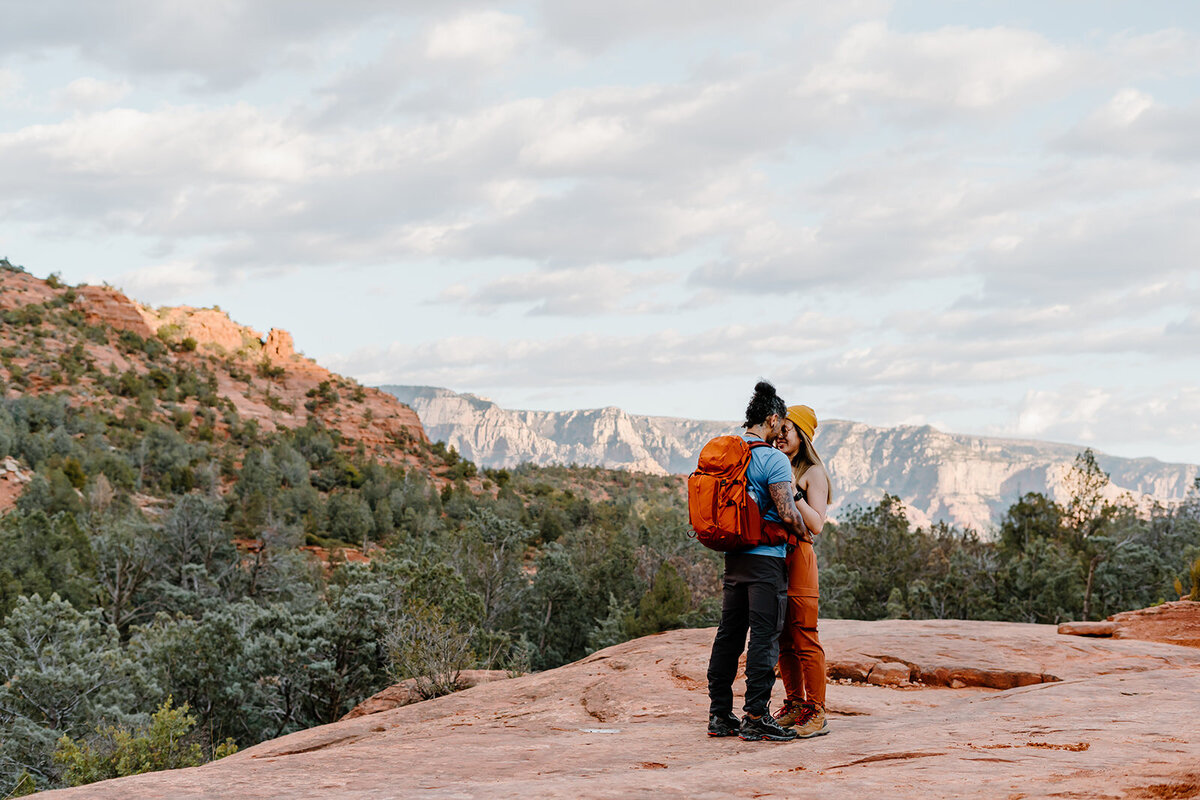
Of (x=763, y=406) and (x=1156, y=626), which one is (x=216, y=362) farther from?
(x=763, y=406)

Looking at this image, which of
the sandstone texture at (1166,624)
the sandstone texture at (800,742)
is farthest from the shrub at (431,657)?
the sandstone texture at (1166,624)

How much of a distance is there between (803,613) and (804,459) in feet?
3.18

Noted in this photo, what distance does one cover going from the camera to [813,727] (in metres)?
5.29

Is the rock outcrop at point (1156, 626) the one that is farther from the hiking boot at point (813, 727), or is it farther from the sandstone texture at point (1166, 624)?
the hiking boot at point (813, 727)

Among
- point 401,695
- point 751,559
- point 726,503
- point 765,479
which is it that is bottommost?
point 401,695

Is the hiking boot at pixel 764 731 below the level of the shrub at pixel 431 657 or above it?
above

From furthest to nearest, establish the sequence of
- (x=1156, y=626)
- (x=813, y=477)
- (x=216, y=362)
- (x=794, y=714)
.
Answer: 1. (x=216, y=362)
2. (x=1156, y=626)
3. (x=813, y=477)
4. (x=794, y=714)

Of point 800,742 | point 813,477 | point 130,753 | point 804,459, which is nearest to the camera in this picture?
point 800,742

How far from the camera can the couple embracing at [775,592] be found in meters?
5.18

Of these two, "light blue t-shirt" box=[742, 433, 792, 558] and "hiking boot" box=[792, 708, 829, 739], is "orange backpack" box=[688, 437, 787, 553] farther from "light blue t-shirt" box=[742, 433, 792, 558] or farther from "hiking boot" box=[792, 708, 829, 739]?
"hiking boot" box=[792, 708, 829, 739]

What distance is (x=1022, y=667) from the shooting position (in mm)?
7773

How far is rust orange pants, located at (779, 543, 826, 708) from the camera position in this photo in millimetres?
5480

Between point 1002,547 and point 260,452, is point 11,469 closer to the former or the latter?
point 260,452

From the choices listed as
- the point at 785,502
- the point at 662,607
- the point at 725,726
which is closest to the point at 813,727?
the point at 725,726
